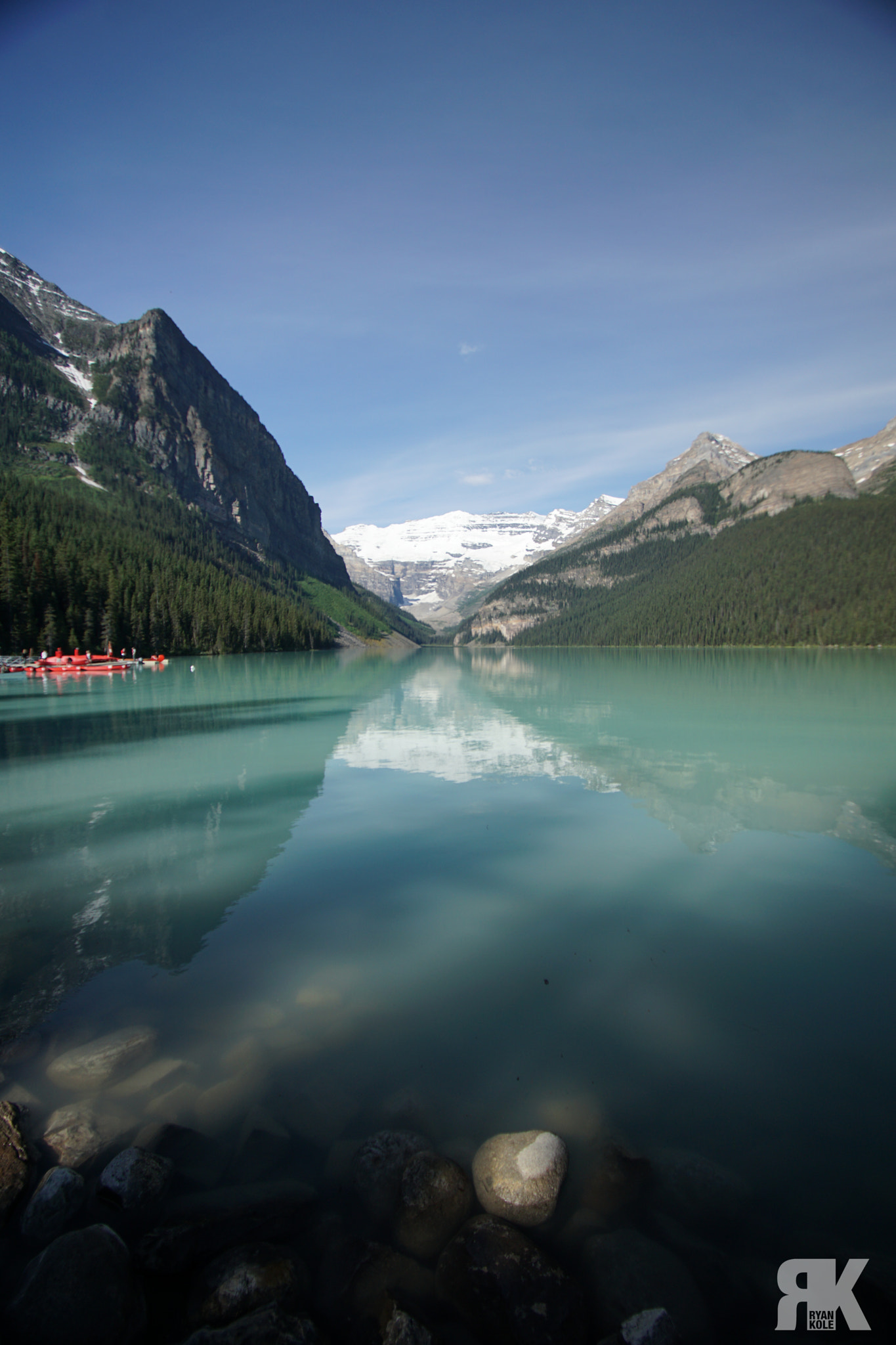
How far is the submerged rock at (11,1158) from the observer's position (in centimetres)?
491

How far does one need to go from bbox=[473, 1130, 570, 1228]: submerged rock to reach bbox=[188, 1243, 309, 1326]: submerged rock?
1.59 meters

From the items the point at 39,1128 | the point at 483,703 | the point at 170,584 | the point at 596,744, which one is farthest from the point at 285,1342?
the point at 170,584

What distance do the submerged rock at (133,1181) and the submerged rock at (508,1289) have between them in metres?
2.45

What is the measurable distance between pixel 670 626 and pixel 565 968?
199870 millimetres

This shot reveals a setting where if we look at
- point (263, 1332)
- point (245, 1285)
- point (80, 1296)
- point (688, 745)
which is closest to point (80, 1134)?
point (80, 1296)

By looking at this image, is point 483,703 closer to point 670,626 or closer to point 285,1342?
point 285,1342

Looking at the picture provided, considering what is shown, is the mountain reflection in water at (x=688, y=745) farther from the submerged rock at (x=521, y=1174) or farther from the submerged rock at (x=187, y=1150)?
the submerged rock at (x=187, y=1150)

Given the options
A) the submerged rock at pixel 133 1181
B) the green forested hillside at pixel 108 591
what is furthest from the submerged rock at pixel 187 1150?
the green forested hillside at pixel 108 591

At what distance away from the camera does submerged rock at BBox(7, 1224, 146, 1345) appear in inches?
157

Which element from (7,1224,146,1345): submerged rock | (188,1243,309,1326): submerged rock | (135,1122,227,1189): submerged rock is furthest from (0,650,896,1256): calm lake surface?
(7,1224,146,1345): submerged rock

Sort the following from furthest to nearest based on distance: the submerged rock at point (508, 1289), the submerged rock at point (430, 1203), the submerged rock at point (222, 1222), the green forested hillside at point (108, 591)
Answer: the green forested hillside at point (108, 591) < the submerged rock at point (430, 1203) < the submerged rock at point (222, 1222) < the submerged rock at point (508, 1289)

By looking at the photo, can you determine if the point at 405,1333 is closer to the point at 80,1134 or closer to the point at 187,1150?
the point at 187,1150

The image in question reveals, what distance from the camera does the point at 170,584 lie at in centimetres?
11738

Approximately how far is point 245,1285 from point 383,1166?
1.37m
